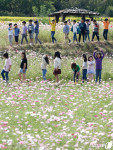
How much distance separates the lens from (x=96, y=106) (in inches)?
372

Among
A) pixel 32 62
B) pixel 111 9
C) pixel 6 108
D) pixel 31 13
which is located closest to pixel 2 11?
pixel 31 13

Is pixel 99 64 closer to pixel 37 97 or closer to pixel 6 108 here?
pixel 37 97

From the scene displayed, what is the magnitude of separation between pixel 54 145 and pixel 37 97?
4.43 meters

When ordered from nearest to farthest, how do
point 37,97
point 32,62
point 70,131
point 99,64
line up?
point 70,131, point 37,97, point 99,64, point 32,62

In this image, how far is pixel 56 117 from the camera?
26.3ft

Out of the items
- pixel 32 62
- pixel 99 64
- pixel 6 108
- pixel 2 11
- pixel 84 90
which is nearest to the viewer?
pixel 6 108

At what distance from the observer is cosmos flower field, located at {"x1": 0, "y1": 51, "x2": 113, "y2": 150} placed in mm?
6551

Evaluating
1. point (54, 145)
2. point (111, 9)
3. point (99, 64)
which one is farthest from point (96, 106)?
point (111, 9)

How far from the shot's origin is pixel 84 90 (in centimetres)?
1161

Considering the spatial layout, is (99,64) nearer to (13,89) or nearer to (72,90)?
(72,90)

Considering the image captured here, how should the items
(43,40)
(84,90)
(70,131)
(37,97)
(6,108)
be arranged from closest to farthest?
1. (70,131)
2. (6,108)
3. (37,97)
4. (84,90)
5. (43,40)

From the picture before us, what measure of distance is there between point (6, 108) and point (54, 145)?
326cm

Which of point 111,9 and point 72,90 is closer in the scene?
point 72,90

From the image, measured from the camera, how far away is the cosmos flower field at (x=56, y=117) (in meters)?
6.55
